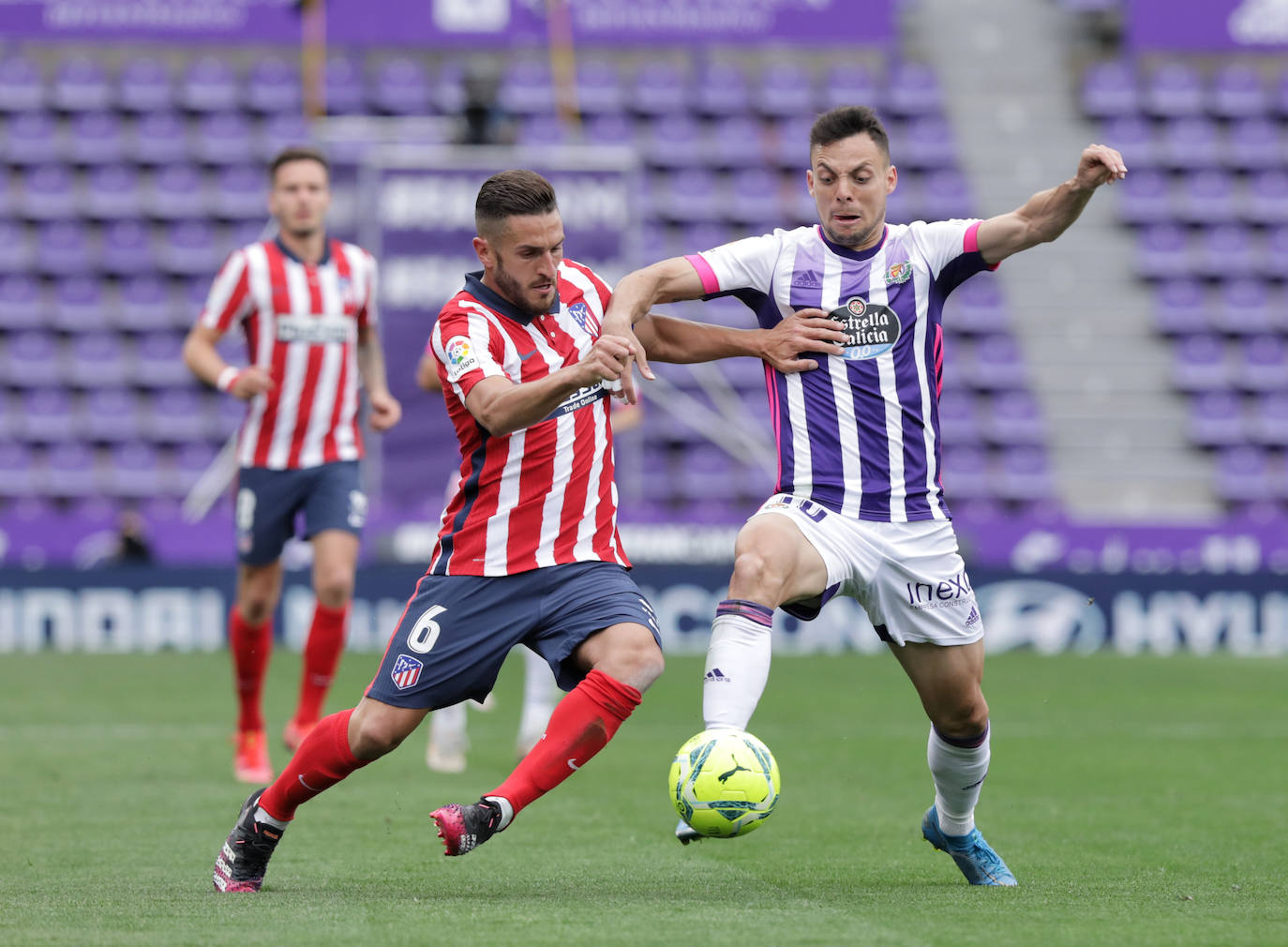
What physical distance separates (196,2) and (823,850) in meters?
16.6

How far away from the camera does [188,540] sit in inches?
615

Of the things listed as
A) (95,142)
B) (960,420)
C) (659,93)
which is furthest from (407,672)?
(659,93)

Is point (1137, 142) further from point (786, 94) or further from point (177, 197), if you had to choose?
point (177, 197)

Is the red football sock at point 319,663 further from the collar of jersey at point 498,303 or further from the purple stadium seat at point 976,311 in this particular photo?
the purple stadium seat at point 976,311

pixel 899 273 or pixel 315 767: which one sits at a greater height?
pixel 899 273

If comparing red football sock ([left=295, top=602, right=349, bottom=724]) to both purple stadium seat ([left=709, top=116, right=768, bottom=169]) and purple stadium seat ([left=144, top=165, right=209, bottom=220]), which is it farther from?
purple stadium seat ([left=709, top=116, right=768, bottom=169])

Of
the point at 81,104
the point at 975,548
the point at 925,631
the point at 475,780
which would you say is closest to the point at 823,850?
the point at 925,631

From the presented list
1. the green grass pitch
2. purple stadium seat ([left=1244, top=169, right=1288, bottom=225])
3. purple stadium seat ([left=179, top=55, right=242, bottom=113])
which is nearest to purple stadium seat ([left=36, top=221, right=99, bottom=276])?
purple stadium seat ([left=179, top=55, right=242, bottom=113])

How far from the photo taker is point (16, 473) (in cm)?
1756

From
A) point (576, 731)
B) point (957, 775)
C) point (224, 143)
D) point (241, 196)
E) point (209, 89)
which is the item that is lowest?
point (957, 775)

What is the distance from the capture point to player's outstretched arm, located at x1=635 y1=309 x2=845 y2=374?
5270 millimetres

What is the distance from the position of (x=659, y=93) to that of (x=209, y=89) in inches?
198

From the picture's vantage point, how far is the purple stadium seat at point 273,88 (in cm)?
A: 2003

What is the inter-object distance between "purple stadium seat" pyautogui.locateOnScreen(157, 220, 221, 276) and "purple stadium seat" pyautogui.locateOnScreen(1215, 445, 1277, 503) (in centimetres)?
1072
